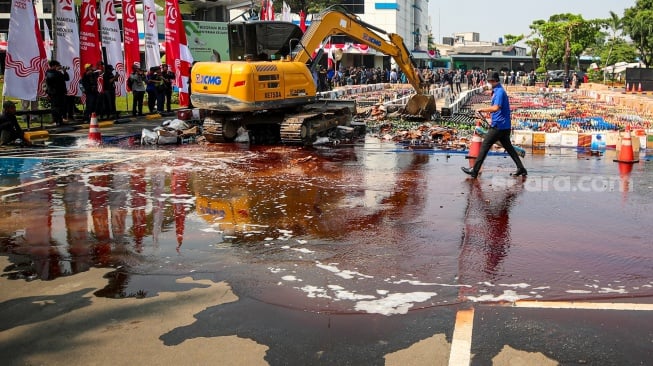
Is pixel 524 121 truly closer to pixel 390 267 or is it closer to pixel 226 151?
pixel 226 151

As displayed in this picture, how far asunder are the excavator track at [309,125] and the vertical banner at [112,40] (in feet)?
31.6

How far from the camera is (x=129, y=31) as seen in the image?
2511 centimetres

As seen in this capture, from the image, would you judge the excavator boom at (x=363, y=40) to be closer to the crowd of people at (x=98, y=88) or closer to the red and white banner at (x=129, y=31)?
the crowd of people at (x=98, y=88)

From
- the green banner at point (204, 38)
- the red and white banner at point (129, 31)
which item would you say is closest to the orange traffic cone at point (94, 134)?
the red and white banner at point (129, 31)

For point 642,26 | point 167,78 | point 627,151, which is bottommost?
point 627,151

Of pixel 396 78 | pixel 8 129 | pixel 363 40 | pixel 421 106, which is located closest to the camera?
pixel 8 129

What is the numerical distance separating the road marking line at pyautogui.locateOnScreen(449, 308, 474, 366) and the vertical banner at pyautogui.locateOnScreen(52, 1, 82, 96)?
19335 mm

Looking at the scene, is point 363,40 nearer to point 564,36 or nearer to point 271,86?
point 271,86

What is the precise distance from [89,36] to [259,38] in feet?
27.5

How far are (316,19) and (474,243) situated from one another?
473 inches

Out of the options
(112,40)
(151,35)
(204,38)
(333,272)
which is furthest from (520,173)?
(204,38)

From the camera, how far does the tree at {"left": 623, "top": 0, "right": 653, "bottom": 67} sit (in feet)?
207

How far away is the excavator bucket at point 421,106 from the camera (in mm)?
21828

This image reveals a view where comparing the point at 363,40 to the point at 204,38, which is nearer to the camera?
the point at 363,40
